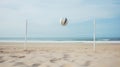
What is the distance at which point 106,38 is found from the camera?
55.6ft

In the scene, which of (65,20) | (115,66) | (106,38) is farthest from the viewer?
(106,38)

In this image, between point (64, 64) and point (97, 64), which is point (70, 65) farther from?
point (97, 64)

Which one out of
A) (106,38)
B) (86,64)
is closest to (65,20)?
(86,64)

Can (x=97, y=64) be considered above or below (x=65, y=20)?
below

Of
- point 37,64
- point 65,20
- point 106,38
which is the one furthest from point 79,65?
point 106,38

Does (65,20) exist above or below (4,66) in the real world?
above

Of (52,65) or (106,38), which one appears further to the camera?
(106,38)

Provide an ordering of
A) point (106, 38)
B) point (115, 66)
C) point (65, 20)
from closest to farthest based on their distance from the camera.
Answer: point (115, 66)
point (65, 20)
point (106, 38)

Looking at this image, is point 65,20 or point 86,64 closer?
point 86,64

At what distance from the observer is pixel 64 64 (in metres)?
2.74

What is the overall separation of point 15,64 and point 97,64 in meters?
1.14

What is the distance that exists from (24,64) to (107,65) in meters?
1.14

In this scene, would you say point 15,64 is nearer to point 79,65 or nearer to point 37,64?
point 37,64

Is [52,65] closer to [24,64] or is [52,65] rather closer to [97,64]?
[24,64]
